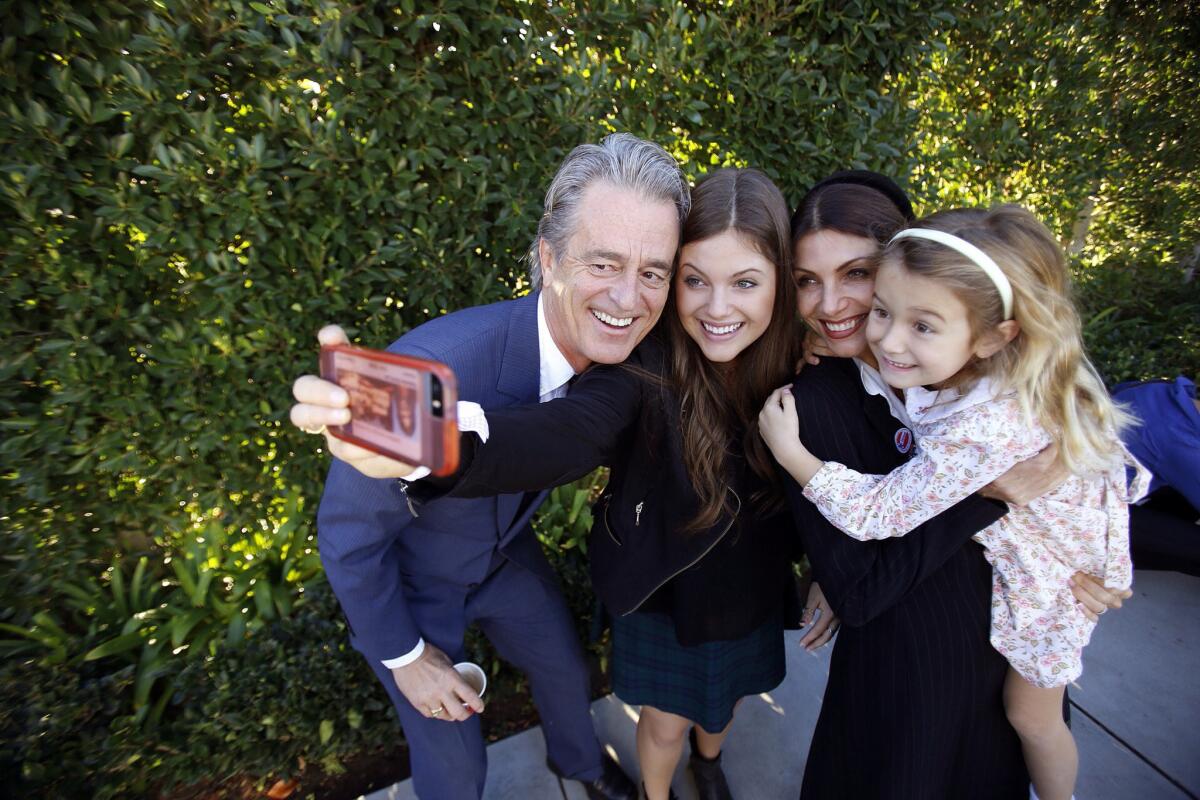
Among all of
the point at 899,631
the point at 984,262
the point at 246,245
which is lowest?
the point at 899,631

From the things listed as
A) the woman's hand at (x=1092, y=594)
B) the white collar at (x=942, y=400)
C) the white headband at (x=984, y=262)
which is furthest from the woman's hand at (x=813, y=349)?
the woman's hand at (x=1092, y=594)

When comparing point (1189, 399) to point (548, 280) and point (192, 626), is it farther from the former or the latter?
point (192, 626)

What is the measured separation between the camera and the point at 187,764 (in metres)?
2.28

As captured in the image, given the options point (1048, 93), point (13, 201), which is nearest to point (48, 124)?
point (13, 201)

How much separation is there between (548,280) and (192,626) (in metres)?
2.21

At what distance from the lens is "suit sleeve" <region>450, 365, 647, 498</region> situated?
1.29 meters

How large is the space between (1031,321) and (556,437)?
1.18 metres

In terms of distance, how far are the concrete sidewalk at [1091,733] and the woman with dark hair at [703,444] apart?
800 millimetres

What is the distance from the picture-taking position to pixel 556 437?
4.77 feet

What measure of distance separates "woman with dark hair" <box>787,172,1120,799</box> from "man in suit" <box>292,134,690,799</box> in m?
0.46

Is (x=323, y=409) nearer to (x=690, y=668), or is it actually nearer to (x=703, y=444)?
(x=703, y=444)

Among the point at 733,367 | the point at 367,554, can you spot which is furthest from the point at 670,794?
the point at 733,367

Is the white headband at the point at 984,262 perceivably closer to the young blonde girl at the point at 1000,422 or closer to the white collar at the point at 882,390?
the young blonde girl at the point at 1000,422

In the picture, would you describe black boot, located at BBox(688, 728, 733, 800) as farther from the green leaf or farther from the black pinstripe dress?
the green leaf
